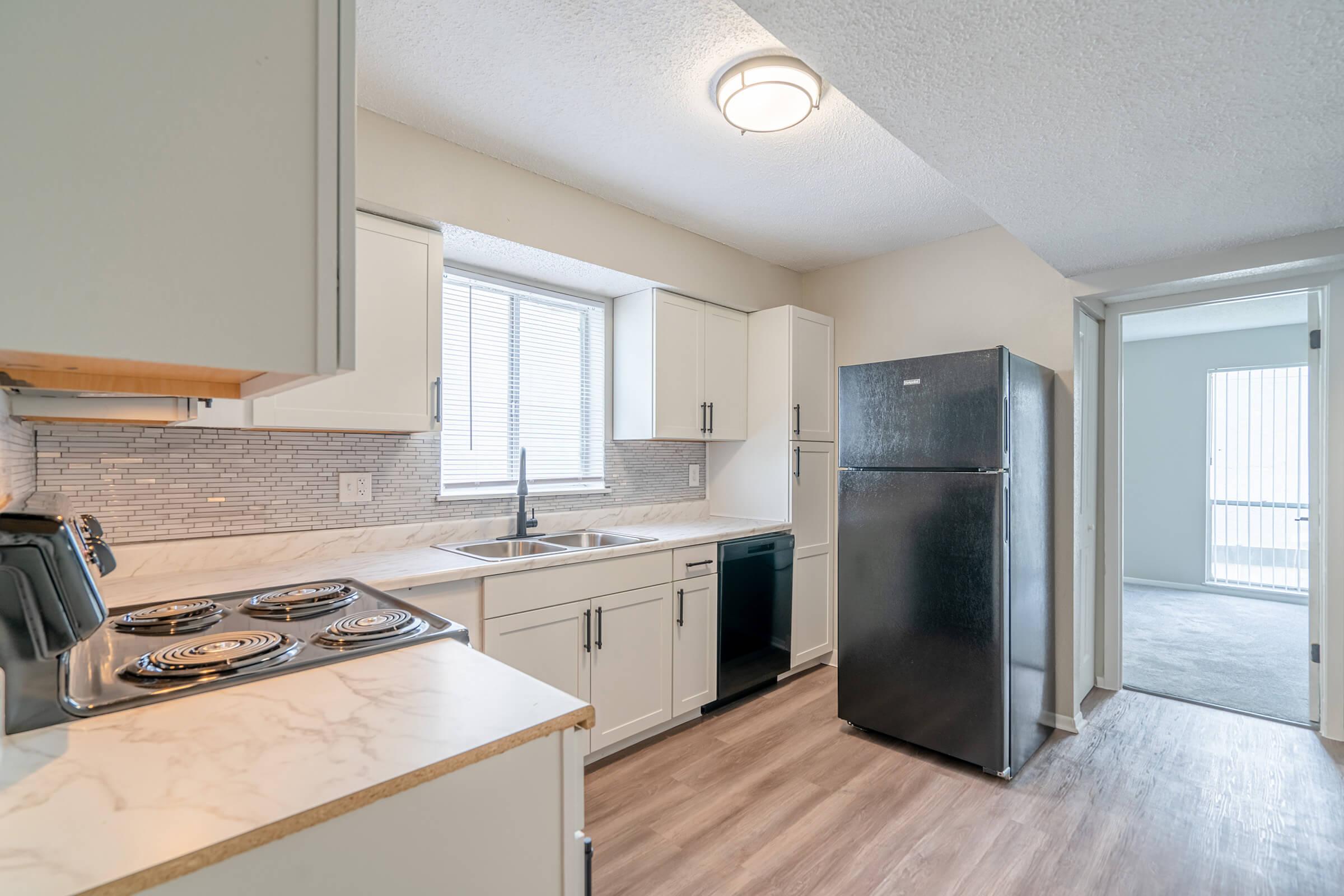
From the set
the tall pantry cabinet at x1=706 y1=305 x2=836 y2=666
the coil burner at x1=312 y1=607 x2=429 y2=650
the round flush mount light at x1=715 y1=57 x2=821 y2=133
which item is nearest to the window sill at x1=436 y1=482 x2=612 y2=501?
the tall pantry cabinet at x1=706 y1=305 x2=836 y2=666

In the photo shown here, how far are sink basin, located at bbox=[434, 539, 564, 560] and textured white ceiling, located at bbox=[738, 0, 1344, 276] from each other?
74.5 inches

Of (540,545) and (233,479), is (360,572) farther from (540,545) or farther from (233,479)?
(540,545)

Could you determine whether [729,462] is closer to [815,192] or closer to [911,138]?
[815,192]

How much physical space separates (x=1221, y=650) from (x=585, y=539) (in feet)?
13.4

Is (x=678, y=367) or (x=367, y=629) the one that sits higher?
(x=678, y=367)

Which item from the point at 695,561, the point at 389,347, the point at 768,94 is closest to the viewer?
the point at 768,94

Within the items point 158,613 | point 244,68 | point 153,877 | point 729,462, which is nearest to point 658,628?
point 729,462

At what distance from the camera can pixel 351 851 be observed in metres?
0.72

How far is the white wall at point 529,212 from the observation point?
2186 mm

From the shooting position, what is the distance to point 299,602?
4.92 feet

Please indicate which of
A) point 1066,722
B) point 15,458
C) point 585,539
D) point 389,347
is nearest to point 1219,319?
point 1066,722

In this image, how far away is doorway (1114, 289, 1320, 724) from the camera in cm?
448

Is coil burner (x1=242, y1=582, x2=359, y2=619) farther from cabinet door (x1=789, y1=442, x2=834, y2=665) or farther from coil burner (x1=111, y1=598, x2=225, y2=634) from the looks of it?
cabinet door (x1=789, y1=442, x2=834, y2=665)

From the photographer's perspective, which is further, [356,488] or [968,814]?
[356,488]
